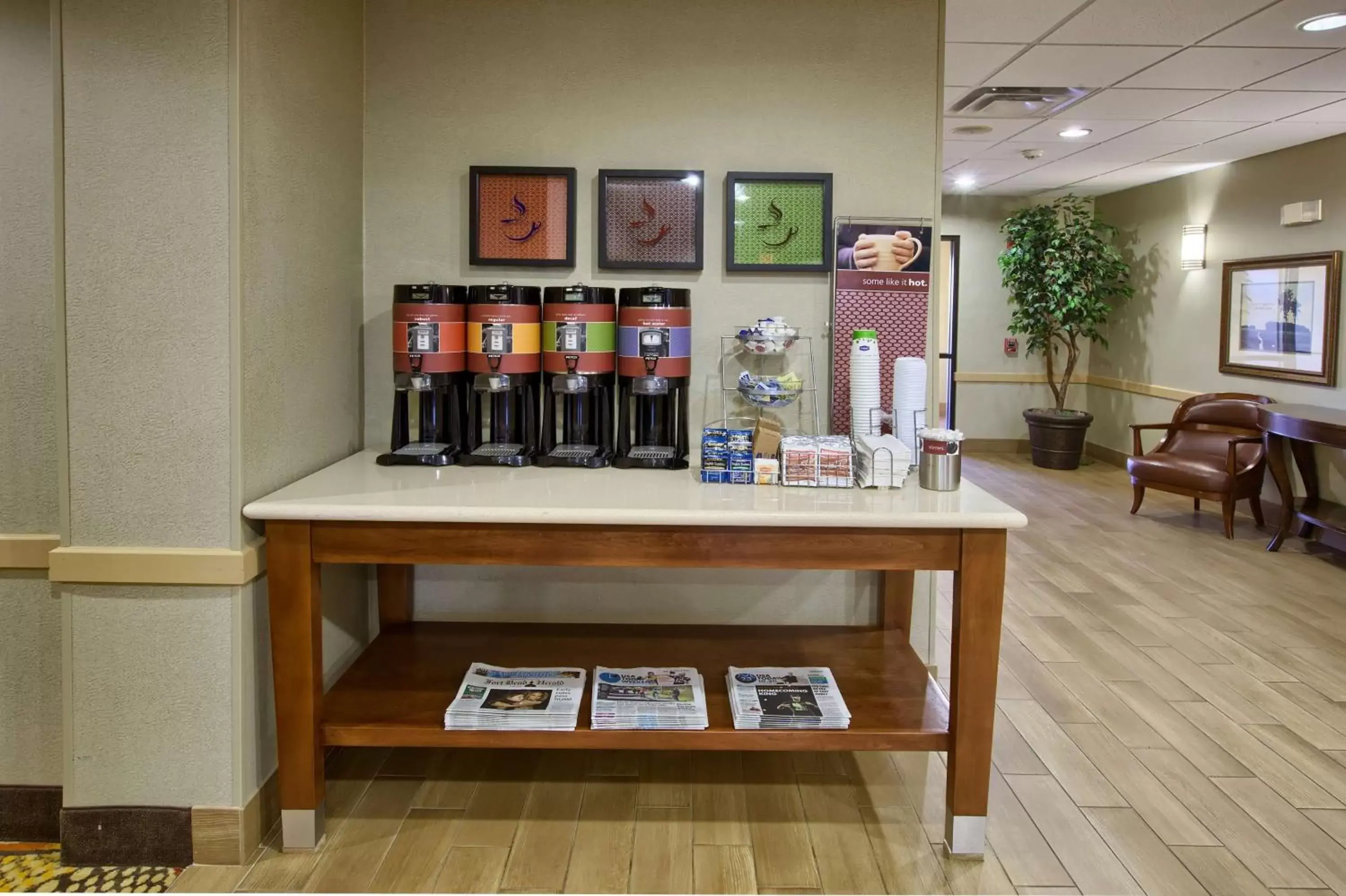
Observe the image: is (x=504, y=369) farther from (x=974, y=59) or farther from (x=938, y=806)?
(x=974, y=59)

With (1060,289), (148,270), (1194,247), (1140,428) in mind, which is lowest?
(1140,428)

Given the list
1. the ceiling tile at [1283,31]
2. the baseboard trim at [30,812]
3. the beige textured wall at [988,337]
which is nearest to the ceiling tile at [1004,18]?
the ceiling tile at [1283,31]

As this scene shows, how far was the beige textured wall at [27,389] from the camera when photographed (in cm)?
214

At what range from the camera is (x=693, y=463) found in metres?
2.61

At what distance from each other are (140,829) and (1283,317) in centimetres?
637

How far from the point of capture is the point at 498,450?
2.53m

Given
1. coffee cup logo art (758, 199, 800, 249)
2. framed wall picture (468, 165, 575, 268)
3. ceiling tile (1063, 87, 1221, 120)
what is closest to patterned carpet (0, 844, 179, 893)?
framed wall picture (468, 165, 575, 268)

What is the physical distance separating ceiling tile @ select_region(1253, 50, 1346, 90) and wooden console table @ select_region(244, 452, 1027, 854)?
3014 mm

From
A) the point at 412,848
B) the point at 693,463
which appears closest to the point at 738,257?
the point at 693,463

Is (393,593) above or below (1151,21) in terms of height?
below

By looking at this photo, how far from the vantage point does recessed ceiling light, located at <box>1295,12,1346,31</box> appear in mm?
3361

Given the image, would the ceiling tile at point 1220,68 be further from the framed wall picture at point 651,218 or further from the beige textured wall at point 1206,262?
the framed wall picture at point 651,218

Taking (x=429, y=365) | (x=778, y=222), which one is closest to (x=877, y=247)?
(x=778, y=222)

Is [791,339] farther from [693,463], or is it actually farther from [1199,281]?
[1199,281]
